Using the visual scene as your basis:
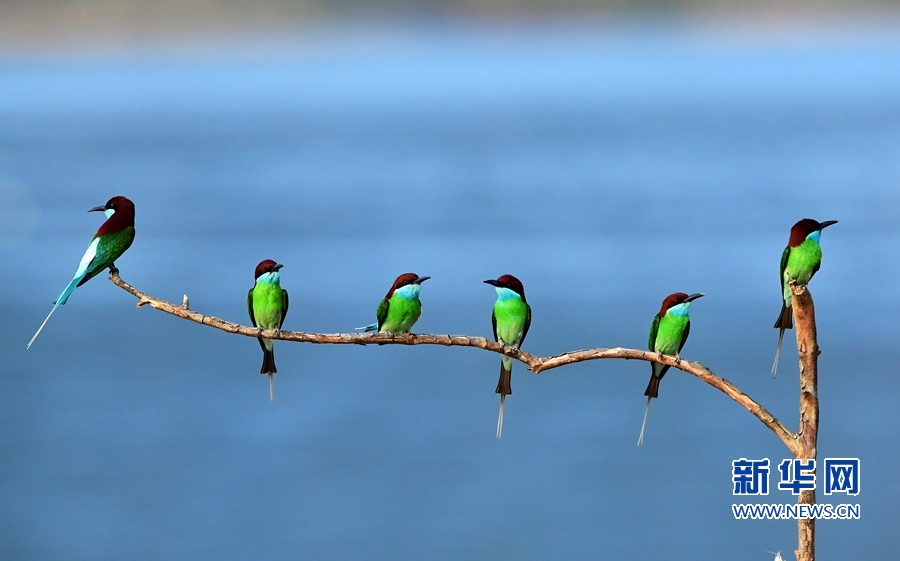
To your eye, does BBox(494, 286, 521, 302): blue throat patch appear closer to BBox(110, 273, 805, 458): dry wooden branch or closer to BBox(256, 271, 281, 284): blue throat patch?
BBox(110, 273, 805, 458): dry wooden branch

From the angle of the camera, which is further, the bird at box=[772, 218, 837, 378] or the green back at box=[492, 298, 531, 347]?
the green back at box=[492, 298, 531, 347]

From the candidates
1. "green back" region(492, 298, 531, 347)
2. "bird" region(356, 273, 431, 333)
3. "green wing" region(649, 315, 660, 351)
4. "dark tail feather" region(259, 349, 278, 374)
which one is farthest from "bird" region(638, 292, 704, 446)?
"dark tail feather" region(259, 349, 278, 374)

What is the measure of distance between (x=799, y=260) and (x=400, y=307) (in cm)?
113

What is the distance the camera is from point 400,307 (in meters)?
2.91

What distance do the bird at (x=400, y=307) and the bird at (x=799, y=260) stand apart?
1.01m

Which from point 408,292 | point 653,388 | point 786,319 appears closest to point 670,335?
point 653,388

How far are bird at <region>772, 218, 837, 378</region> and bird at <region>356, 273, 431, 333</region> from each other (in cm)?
101

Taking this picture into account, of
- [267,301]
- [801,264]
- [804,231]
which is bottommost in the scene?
[267,301]

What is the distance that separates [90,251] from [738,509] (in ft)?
7.16

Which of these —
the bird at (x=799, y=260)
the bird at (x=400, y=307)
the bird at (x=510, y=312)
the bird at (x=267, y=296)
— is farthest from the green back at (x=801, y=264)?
the bird at (x=267, y=296)

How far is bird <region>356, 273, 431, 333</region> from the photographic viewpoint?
9.55 ft

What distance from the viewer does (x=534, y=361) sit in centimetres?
257

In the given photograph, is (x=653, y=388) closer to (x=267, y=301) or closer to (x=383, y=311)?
(x=383, y=311)

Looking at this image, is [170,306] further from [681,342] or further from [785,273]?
[785,273]
